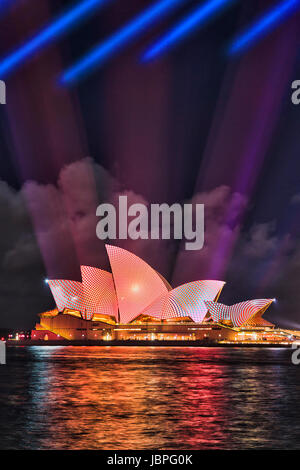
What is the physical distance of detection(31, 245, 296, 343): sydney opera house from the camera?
106188 millimetres

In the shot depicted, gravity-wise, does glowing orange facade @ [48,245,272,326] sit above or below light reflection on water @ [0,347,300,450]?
above

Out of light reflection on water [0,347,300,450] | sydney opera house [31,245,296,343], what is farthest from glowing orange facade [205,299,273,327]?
light reflection on water [0,347,300,450]

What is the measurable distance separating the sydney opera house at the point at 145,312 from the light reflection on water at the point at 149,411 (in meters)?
66.7

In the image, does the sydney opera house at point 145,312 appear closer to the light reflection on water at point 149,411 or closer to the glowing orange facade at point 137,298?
the glowing orange facade at point 137,298

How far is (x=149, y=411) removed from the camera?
23.6 m

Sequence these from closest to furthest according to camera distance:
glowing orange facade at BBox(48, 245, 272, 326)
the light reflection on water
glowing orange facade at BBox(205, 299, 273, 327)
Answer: the light reflection on water → glowing orange facade at BBox(48, 245, 272, 326) → glowing orange facade at BBox(205, 299, 273, 327)

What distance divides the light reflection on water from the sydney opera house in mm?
66697

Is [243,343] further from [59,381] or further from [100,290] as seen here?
[59,381]

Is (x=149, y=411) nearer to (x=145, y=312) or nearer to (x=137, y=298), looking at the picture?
(x=137, y=298)

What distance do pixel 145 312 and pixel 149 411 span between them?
3448 inches

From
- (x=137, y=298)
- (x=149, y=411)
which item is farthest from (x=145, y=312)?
(x=149, y=411)

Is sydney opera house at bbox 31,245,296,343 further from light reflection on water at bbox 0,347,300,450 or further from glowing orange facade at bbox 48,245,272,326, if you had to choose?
light reflection on water at bbox 0,347,300,450
